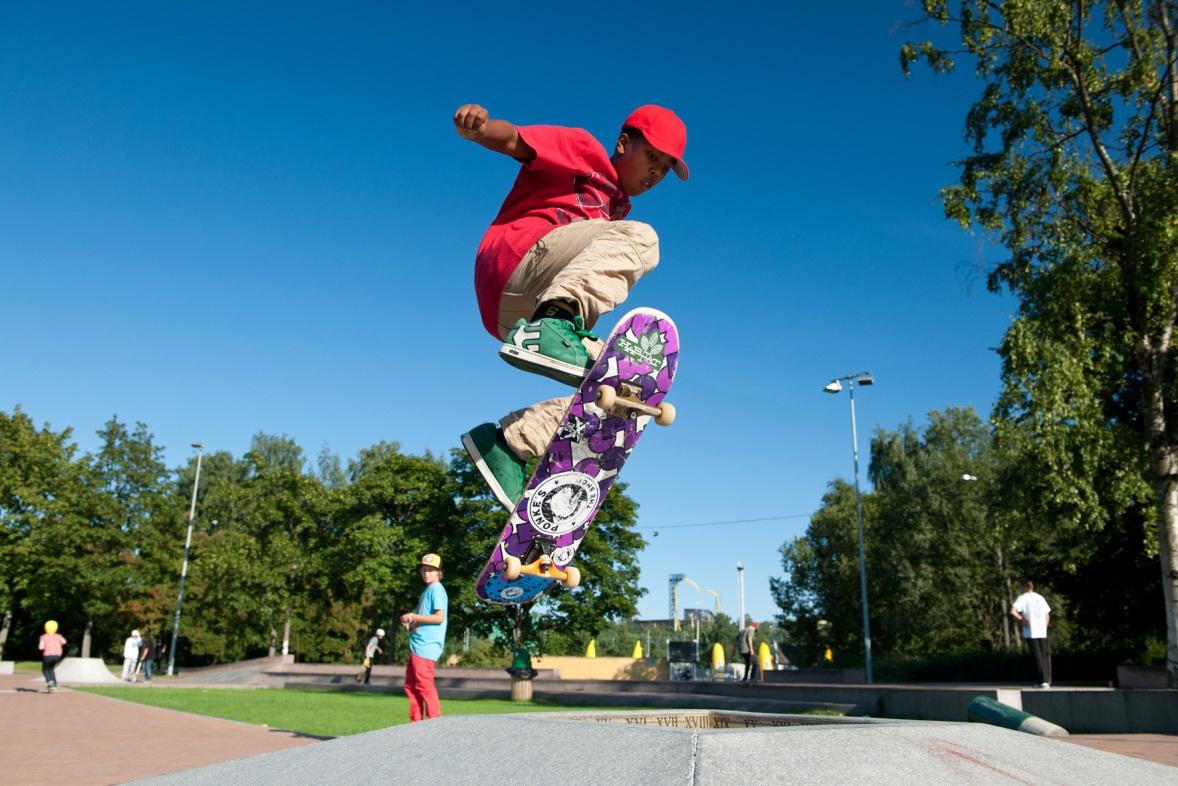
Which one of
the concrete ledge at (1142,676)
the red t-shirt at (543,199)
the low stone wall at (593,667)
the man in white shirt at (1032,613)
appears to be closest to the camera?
the red t-shirt at (543,199)

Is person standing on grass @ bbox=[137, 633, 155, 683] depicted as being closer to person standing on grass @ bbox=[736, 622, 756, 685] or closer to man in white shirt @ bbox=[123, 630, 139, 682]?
man in white shirt @ bbox=[123, 630, 139, 682]

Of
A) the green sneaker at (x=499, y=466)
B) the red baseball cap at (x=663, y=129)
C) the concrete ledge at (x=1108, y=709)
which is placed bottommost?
the concrete ledge at (x=1108, y=709)

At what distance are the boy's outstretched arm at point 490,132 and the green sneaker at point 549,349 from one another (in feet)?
3.66

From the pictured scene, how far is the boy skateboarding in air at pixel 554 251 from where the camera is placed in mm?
4742

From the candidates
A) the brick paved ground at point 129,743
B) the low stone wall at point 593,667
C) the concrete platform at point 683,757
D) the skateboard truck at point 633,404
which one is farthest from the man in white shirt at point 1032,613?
the low stone wall at point 593,667

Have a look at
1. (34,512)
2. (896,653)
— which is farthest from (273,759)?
(34,512)

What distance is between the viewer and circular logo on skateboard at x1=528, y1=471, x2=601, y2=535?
5418 millimetres

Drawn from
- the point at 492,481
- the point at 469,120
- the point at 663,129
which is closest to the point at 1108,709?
the point at 492,481

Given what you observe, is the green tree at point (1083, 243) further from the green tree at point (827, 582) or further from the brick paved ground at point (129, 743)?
the green tree at point (827, 582)

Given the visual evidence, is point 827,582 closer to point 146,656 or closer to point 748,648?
point 748,648

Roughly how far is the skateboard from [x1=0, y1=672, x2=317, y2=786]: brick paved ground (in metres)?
3.31

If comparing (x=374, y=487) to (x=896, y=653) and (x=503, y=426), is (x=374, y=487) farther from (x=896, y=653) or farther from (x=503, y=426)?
(x=503, y=426)

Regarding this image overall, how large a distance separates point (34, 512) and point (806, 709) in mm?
43599

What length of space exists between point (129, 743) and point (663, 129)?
8.26 meters
